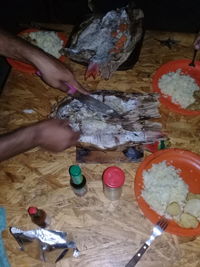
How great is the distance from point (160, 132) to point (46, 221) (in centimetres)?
68

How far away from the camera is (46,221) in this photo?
4.16ft

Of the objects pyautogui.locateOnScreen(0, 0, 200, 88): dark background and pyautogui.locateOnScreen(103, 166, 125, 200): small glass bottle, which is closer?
pyautogui.locateOnScreen(103, 166, 125, 200): small glass bottle

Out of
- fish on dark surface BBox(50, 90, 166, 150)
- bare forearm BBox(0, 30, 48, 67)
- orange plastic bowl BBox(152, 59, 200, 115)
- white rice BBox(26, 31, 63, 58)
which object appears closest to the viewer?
fish on dark surface BBox(50, 90, 166, 150)

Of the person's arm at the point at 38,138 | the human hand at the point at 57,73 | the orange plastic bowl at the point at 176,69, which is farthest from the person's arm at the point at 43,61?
the orange plastic bowl at the point at 176,69

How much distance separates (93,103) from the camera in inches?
60.0

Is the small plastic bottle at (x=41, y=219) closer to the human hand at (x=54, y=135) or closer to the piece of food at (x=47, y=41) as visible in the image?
the human hand at (x=54, y=135)

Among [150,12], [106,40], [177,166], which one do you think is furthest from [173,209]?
[150,12]

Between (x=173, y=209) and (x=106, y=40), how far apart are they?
3.53 ft

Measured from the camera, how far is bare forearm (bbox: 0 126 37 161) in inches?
48.1

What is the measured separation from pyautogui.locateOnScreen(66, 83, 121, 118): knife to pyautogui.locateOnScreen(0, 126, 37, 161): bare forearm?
1.18 feet

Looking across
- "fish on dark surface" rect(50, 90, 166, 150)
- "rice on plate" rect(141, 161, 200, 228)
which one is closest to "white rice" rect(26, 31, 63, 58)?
"fish on dark surface" rect(50, 90, 166, 150)

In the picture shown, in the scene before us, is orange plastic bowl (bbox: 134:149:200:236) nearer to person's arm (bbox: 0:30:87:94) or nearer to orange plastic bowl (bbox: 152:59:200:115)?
orange plastic bowl (bbox: 152:59:200:115)

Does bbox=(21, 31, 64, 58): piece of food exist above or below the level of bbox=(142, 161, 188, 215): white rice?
above

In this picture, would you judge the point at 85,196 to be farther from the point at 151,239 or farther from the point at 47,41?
the point at 47,41
